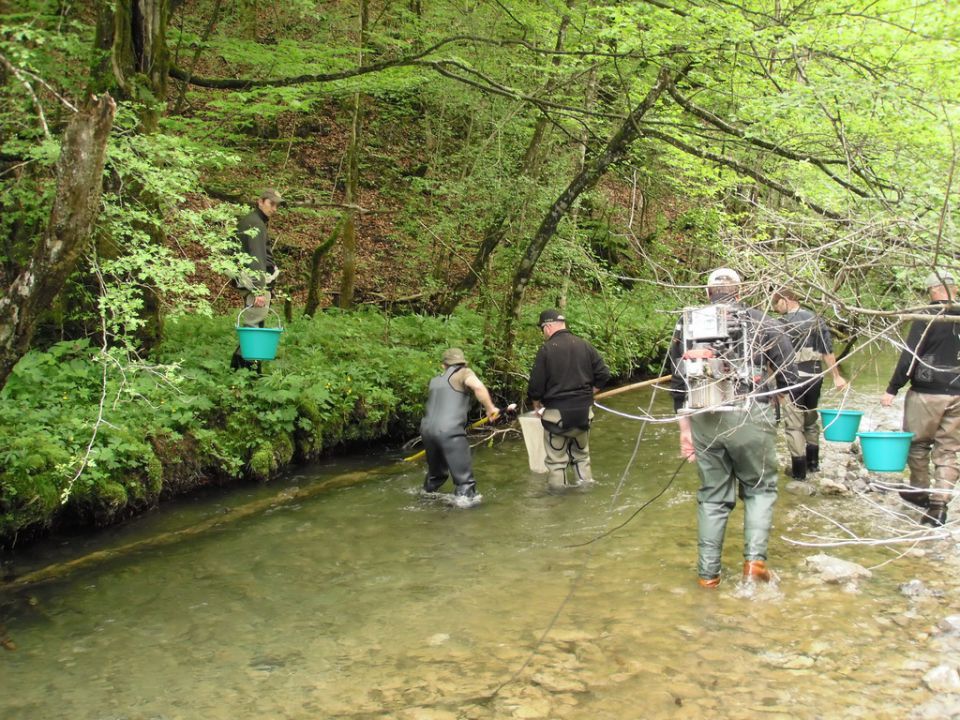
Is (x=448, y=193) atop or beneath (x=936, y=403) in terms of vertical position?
atop

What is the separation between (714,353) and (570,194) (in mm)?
6343

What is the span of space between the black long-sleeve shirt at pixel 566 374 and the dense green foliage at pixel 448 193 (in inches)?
51.4

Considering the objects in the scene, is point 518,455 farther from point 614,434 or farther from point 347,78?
point 347,78

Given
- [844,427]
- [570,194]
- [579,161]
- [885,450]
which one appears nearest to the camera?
[885,450]

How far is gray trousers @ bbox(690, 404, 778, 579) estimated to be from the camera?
5.80m

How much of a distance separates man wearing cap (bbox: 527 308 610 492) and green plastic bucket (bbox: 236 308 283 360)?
2.92 meters

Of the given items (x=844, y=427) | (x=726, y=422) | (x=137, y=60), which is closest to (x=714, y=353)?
(x=726, y=422)

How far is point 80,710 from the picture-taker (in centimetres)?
449

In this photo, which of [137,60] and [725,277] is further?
[137,60]

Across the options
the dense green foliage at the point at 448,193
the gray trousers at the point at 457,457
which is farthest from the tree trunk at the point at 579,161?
the gray trousers at the point at 457,457

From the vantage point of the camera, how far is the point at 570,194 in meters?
11.4

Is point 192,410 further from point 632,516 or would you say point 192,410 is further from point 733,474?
point 733,474

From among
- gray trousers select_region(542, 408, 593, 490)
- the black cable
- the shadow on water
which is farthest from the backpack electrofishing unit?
gray trousers select_region(542, 408, 593, 490)

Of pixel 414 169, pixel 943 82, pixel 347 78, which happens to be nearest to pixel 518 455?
pixel 347 78
